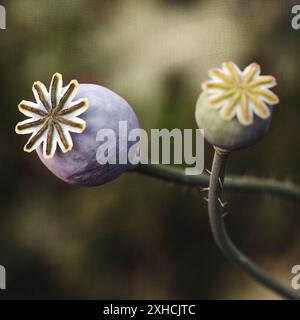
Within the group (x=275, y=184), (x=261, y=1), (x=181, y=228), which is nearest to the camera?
(x=275, y=184)

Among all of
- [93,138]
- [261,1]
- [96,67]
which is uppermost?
[261,1]

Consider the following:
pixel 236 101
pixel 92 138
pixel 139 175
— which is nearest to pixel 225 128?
pixel 236 101

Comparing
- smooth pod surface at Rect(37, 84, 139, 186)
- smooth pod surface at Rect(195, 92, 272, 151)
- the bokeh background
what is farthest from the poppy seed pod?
the bokeh background

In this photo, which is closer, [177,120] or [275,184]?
[275,184]

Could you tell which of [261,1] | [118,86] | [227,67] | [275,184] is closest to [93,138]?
[227,67]

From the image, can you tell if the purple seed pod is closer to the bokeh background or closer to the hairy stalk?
the hairy stalk

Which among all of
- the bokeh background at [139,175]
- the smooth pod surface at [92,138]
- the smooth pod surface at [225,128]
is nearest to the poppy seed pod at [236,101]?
the smooth pod surface at [225,128]

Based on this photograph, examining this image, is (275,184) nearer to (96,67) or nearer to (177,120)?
(177,120)

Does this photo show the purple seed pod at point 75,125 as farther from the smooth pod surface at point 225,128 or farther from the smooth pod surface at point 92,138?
the smooth pod surface at point 225,128
